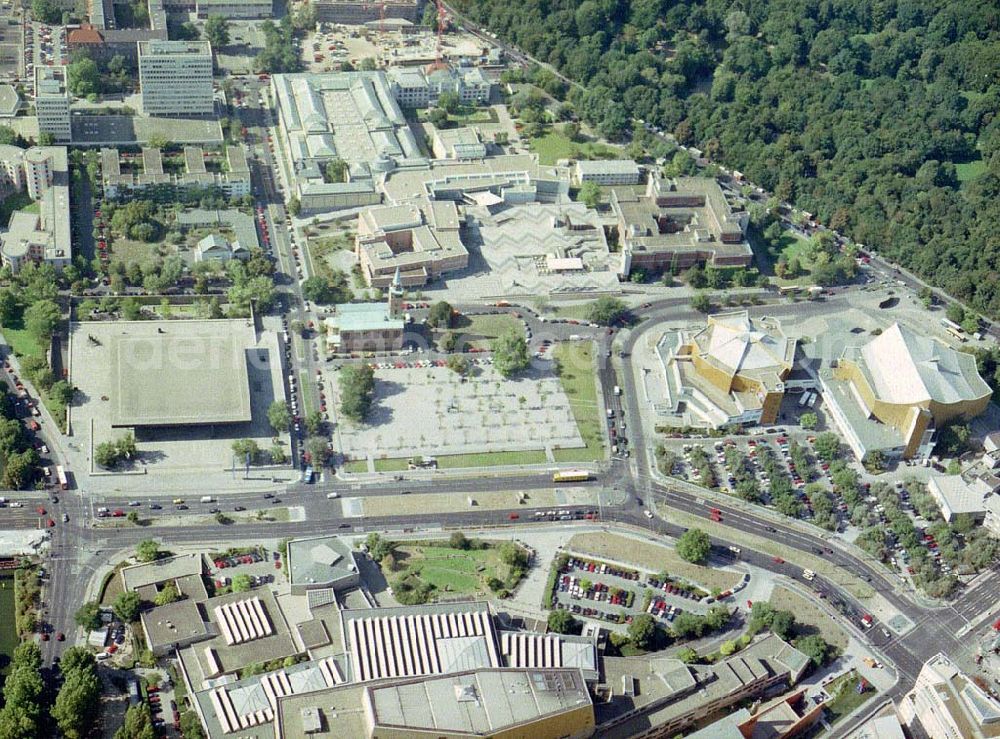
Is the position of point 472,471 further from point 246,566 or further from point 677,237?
point 677,237

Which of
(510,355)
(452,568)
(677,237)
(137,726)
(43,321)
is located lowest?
(137,726)

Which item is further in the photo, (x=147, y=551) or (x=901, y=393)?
(x=901, y=393)

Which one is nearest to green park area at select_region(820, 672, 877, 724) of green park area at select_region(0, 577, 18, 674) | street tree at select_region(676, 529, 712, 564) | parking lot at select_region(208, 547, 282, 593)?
street tree at select_region(676, 529, 712, 564)

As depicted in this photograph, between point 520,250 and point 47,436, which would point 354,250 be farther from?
point 47,436

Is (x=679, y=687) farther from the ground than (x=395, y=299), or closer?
closer

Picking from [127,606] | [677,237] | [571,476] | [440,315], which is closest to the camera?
[127,606]

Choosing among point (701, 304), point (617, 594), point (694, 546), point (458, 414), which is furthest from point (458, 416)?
point (701, 304)

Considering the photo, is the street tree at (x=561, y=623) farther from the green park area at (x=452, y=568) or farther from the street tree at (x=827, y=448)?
the street tree at (x=827, y=448)

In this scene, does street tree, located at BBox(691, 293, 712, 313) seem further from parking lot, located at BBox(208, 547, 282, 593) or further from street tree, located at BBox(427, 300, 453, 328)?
parking lot, located at BBox(208, 547, 282, 593)
